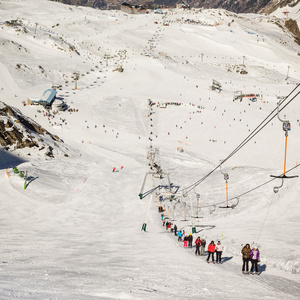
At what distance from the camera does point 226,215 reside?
28.4 metres

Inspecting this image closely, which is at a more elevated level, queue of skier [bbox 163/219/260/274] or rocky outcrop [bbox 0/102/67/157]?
queue of skier [bbox 163/219/260/274]

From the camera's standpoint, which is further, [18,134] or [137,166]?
[137,166]

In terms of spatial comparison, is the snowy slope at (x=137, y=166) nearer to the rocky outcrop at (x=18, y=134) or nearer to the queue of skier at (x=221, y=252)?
the queue of skier at (x=221, y=252)

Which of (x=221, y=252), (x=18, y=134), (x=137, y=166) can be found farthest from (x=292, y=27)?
(x=221, y=252)

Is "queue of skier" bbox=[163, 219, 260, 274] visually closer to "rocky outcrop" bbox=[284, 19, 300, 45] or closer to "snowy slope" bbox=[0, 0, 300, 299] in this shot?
"snowy slope" bbox=[0, 0, 300, 299]

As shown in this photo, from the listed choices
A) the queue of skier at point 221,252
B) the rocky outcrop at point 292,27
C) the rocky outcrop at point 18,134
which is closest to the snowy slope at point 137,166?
the queue of skier at point 221,252

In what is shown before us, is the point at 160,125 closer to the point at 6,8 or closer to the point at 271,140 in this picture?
the point at 271,140

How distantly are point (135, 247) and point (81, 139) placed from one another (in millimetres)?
36243

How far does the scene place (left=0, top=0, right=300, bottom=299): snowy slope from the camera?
11367 millimetres

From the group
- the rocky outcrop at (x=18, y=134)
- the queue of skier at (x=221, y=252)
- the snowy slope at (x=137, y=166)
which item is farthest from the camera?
the rocky outcrop at (x=18, y=134)

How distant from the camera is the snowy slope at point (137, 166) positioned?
11367 millimetres

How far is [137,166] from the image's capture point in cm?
4394

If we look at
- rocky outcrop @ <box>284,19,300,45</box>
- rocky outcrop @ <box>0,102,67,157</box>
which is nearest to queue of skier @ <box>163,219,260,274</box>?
rocky outcrop @ <box>0,102,67,157</box>

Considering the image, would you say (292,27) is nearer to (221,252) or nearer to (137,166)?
(137,166)
